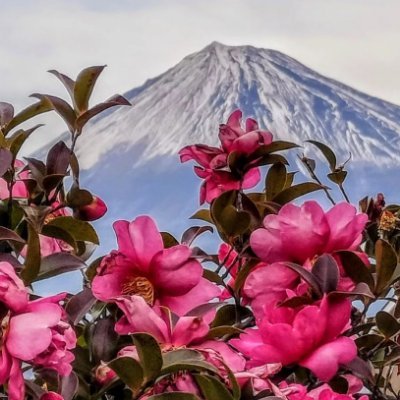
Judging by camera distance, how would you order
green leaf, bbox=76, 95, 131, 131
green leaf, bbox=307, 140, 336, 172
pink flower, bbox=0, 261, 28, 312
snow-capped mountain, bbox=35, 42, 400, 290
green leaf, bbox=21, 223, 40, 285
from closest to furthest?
pink flower, bbox=0, 261, 28, 312 → green leaf, bbox=21, 223, 40, 285 → green leaf, bbox=76, 95, 131, 131 → green leaf, bbox=307, 140, 336, 172 → snow-capped mountain, bbox=35, 42, 400, 290

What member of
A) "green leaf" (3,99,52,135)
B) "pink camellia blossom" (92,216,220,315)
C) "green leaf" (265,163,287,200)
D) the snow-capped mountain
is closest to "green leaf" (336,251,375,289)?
"pink camellia blossom" (92,216,220,315)

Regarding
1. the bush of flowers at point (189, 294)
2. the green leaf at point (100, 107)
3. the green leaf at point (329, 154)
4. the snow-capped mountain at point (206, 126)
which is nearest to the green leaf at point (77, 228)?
the bush of flowers at point (189, 294)

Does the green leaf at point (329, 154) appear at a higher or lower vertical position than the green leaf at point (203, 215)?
higher

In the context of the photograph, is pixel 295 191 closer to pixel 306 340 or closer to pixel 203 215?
pixel 203 215

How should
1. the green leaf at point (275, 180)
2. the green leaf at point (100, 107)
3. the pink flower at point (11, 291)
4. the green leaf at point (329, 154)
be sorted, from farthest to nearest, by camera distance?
1. the green leaf at point (329, 154)
2. the green leaf at point (275, 180)
3. the green leaf at point (100, 107)
4. the pink flower at point (11, 291)

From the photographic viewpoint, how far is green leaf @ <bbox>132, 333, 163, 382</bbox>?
582 millimetres

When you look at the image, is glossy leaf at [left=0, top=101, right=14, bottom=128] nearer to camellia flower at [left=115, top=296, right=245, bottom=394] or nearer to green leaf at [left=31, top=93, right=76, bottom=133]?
green leaf at [left=31, top=93, right=76, bottom=133]

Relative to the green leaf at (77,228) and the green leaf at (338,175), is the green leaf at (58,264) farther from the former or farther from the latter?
the green leaf at (338,175)

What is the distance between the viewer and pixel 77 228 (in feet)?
2.71

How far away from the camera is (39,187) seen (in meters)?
0.87

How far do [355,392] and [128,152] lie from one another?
1.00m

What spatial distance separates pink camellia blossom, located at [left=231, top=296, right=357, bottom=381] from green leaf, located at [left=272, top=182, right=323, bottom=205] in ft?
0.81

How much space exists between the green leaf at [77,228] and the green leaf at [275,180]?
0.22 meters

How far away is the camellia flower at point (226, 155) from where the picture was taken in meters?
0.93
